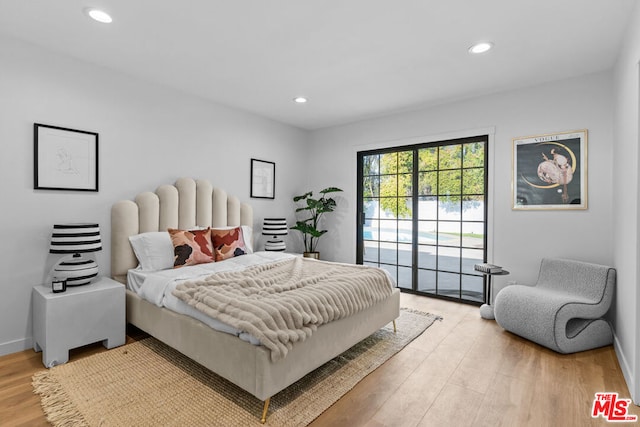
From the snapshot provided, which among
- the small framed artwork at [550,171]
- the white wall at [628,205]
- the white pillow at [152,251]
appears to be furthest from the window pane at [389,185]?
the white pillow at [152,251]

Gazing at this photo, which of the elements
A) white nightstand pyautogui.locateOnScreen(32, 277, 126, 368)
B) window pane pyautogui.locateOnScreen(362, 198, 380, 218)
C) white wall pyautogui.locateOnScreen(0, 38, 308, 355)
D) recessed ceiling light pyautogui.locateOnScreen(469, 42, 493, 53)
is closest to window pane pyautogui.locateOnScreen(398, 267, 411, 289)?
window pane pyautogui.locateOnScreen(362, 198, 380, 218)

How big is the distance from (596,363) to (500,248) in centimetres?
146

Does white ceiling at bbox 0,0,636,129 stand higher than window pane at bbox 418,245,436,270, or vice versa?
white ceiling at bbox 0,0,636,129

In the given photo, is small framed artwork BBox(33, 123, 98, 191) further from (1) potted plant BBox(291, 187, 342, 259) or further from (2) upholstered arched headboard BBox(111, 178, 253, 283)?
(1) potted plant BBox(291, 187, 342, 259)

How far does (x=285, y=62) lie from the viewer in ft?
9.83

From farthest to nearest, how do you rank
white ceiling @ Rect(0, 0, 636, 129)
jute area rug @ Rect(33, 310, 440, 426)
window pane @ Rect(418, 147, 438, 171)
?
window pane @ Rect(418, 147, 438, 171), white ceiling @ Rect(0, 0, 636, 129), jute area rug @ Rect(33, 310, 440, 426)

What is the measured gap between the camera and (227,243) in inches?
142

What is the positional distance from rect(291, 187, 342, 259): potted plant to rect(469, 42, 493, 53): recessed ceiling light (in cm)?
257

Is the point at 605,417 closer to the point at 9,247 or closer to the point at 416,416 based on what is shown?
the point at 416,416

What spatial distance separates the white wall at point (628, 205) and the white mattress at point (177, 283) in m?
2.49

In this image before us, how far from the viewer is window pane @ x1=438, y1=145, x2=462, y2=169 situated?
13.5 feet

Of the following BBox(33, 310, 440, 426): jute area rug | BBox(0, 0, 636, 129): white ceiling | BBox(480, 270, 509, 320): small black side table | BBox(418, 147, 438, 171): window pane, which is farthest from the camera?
BBox(418, 147, 438, 171): window pane

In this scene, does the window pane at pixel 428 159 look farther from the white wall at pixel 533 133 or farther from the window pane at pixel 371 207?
the window pane at pixel 371 207

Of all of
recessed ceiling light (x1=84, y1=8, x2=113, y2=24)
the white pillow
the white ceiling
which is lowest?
the white pillow
